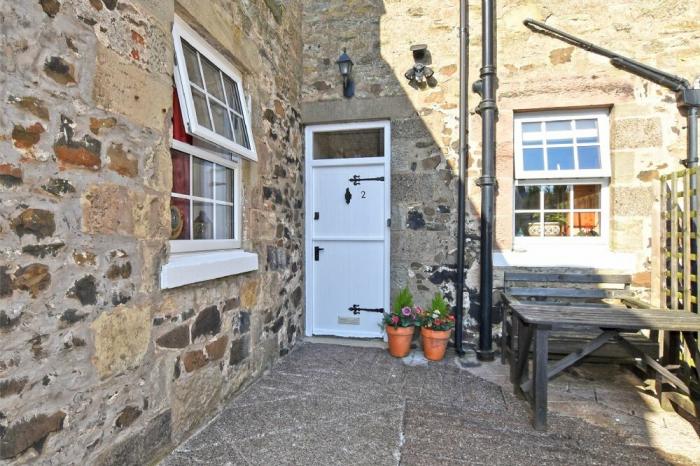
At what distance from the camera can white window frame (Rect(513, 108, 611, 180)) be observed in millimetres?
3605

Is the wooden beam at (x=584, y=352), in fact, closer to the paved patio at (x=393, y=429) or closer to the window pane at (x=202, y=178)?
the paved patio at (x=393, y=429)

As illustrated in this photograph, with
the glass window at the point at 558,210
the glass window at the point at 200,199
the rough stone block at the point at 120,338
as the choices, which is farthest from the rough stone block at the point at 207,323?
the glass window at the point at 558,210

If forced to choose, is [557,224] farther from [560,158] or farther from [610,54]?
[610,54]

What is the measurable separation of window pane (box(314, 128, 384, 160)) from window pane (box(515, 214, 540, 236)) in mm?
1544

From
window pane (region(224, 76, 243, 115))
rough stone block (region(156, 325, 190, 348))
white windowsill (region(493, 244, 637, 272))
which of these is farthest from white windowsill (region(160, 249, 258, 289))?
white windowsill (region(493, 244, 637, 272))

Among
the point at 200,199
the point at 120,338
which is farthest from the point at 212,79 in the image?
the point at 120,338

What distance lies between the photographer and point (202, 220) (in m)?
2.56

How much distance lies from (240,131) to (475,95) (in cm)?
234

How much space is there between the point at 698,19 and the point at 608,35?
720 mm

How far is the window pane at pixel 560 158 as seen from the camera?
3.69m

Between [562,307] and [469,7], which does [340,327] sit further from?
[469,7]

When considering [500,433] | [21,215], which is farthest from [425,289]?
[21,215]

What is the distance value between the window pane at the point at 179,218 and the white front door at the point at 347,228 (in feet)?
6.16

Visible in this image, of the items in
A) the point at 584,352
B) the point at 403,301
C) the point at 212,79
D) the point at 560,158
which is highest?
the point at 212,79
